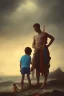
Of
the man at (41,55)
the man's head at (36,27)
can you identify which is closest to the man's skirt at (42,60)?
the man at (41,55)

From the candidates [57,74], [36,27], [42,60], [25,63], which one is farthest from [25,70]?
[36,27]

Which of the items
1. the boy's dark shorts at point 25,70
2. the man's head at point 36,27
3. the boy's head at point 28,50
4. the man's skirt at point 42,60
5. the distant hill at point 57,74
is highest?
the man's head at point 36,27

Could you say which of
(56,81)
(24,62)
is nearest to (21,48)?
(24,62)

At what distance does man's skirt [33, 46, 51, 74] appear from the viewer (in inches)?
191

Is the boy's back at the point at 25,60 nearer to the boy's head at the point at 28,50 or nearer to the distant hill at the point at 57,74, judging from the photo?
the boy's head at the point at 28,50

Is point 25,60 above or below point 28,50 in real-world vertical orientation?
below

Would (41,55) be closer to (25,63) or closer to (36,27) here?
(25,63)

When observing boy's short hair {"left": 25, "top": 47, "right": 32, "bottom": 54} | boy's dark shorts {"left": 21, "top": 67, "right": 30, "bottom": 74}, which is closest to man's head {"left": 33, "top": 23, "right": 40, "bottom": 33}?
boy's short hair {"left": 25, "top": 47, "right": 32, "bottom": 54}

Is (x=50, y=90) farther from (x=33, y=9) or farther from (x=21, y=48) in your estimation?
(x=33, y=9)

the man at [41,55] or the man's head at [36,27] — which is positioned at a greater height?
the man's head at [36,27]

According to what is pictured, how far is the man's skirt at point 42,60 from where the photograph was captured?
4.85 m

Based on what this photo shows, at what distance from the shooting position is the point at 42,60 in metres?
4.86

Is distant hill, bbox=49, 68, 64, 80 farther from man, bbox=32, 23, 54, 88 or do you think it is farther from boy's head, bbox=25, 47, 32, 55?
boy's head, bbox=25, 47, 32, 55

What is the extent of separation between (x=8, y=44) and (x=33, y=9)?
46 cm
